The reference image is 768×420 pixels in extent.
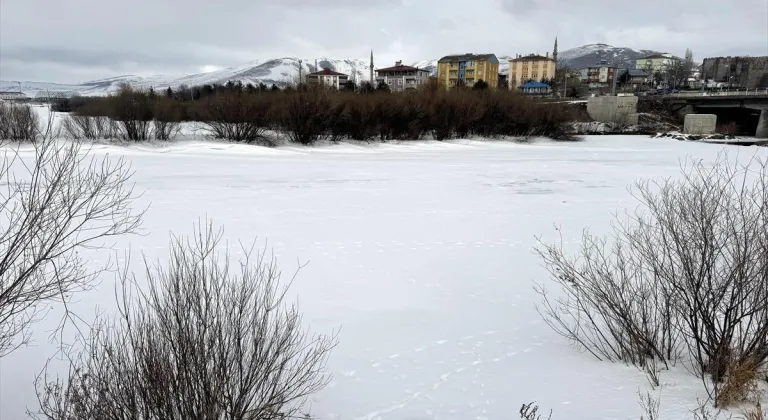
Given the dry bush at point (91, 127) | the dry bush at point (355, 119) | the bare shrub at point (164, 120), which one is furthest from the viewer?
the dry bush at point (355, 119)

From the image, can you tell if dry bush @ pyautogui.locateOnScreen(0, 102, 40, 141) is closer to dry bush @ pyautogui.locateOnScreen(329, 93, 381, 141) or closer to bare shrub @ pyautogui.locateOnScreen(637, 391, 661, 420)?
dry bush @ pyautogui.locateOnScreen(329, 93, 381, 141)

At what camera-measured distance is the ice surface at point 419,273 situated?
216 inches

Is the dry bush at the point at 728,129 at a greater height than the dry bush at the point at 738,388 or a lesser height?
greater

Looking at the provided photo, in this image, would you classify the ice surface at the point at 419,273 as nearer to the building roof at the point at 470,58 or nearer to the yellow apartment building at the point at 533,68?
the building roof at the point at 470,58

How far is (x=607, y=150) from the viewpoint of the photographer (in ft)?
123

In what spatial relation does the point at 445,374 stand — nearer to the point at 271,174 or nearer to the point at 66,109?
the point at 271,174

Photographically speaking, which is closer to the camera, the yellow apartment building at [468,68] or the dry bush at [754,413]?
the dry bush at [754,413]

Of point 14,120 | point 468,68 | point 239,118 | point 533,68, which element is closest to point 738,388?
point 239,118

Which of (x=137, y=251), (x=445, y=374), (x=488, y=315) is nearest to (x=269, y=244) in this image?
(x=137, y=251)

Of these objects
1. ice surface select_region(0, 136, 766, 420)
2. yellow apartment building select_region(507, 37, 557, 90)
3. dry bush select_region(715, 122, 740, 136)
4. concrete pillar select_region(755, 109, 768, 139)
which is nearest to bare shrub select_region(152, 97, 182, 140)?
ice surface select_region(0, 136, 766, 420)

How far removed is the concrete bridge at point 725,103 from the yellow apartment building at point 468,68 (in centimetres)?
5562

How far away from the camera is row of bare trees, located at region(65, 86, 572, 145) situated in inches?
1508

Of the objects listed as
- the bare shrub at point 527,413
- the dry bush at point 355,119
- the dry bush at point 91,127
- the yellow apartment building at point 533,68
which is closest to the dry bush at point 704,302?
the bare shrub at point 527,413

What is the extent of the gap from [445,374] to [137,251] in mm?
7809
